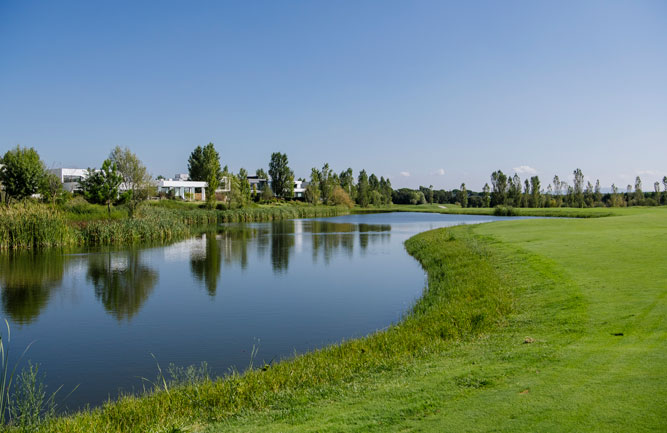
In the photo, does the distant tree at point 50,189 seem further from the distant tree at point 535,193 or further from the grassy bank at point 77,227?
the distant tree at point 535,193

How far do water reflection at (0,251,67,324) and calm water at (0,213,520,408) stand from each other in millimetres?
41

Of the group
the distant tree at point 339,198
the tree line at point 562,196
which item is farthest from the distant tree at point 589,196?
the distant tree at point 339,198

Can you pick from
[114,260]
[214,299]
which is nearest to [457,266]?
[214,299]

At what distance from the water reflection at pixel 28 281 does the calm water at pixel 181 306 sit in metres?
0.04

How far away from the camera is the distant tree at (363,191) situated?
107688mm

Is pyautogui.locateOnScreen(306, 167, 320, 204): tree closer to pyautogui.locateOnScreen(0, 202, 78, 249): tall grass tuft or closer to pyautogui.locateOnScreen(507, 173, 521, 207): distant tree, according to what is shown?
pyautogui.locateOnScreen(507, 173, 521, 207): distant tree

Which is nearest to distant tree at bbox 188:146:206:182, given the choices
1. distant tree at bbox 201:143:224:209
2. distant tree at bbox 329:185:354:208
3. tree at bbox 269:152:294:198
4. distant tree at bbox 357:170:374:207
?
distant tree at bbox 201:143:224:209

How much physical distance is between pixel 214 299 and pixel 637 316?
38.7 feet

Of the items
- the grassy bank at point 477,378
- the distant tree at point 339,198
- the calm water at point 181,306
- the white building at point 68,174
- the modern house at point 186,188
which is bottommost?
the calm water at point 181,306

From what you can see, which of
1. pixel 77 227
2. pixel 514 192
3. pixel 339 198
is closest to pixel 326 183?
pixel 339 198

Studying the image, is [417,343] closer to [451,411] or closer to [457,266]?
[451,411]

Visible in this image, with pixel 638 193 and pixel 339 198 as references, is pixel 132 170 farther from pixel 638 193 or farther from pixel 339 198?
pixel 638 193

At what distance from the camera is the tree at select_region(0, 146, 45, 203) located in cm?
4250

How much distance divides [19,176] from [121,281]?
32.4m
